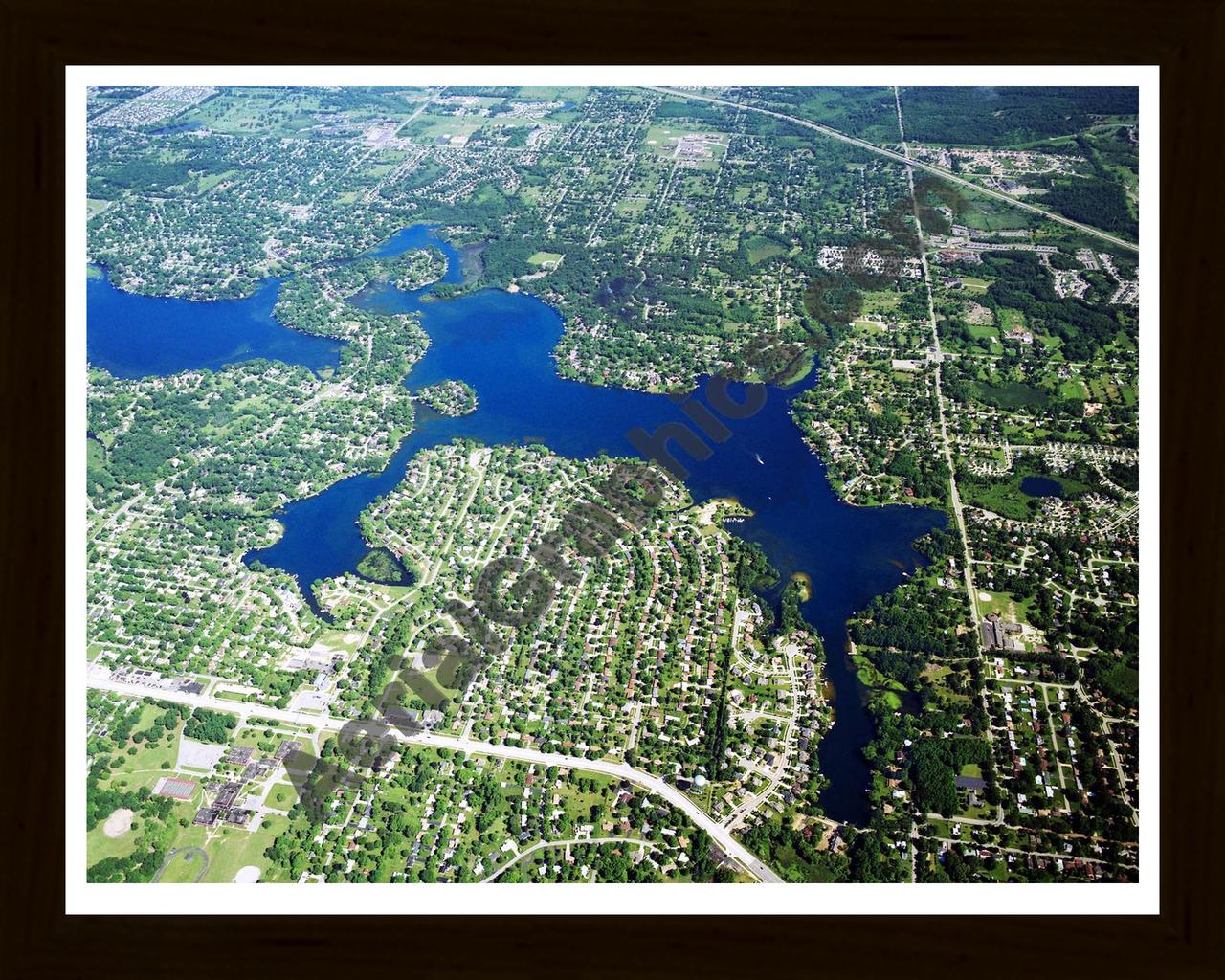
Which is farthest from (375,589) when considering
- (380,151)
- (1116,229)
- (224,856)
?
(1116,229)

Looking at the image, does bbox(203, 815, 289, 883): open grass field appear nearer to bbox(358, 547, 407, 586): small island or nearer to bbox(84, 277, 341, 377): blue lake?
bbox(358, 547, 407, 586): small island

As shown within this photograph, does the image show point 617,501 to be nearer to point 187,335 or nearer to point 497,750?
point 497,750

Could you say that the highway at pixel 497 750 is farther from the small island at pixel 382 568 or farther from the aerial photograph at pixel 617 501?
the small island at pixel 382 568

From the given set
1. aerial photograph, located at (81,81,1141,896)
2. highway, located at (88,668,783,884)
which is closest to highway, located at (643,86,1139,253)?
aerial photograph, located at (81,81,1141,896)

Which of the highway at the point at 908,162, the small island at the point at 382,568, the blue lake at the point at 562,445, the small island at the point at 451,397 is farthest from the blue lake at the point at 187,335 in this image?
the highway at the point at 908,162

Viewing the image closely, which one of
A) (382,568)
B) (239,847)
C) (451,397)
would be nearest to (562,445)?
(451,397)
